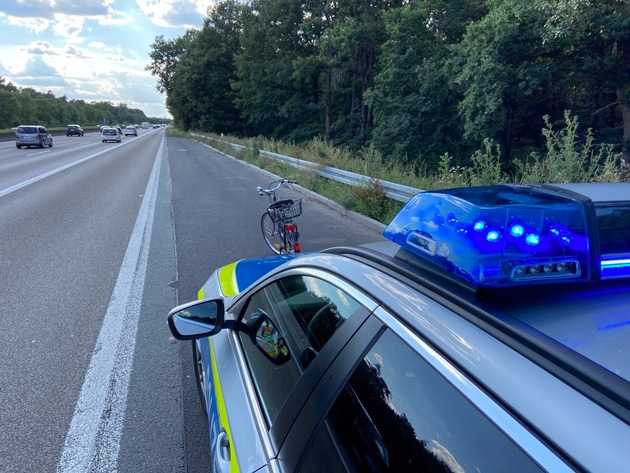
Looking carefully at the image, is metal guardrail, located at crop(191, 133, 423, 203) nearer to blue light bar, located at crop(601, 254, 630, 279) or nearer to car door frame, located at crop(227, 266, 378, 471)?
car door frame, located at crop(227, 266, 378, 471)

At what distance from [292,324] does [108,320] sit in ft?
11.7

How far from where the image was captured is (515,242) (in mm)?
1304

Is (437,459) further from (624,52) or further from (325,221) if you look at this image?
(624,52)

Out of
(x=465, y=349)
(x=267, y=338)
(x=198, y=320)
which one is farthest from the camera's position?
(x=198, y=320)

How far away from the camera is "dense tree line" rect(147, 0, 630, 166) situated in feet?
67.8

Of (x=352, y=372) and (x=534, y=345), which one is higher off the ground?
(x=534, y=345)

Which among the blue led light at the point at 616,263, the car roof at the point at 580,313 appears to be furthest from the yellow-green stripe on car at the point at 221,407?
the blue led light at the point at 616,263

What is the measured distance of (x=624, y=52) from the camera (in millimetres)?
20172

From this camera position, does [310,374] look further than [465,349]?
Yes

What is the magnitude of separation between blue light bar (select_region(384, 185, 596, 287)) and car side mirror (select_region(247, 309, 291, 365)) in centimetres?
89

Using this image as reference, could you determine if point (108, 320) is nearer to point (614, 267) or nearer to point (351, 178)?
point (614, 267)

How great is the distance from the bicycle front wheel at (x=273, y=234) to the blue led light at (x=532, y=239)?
5799 mm

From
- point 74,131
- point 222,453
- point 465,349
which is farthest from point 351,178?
point 74,131

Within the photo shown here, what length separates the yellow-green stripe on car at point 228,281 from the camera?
10.8 feet
